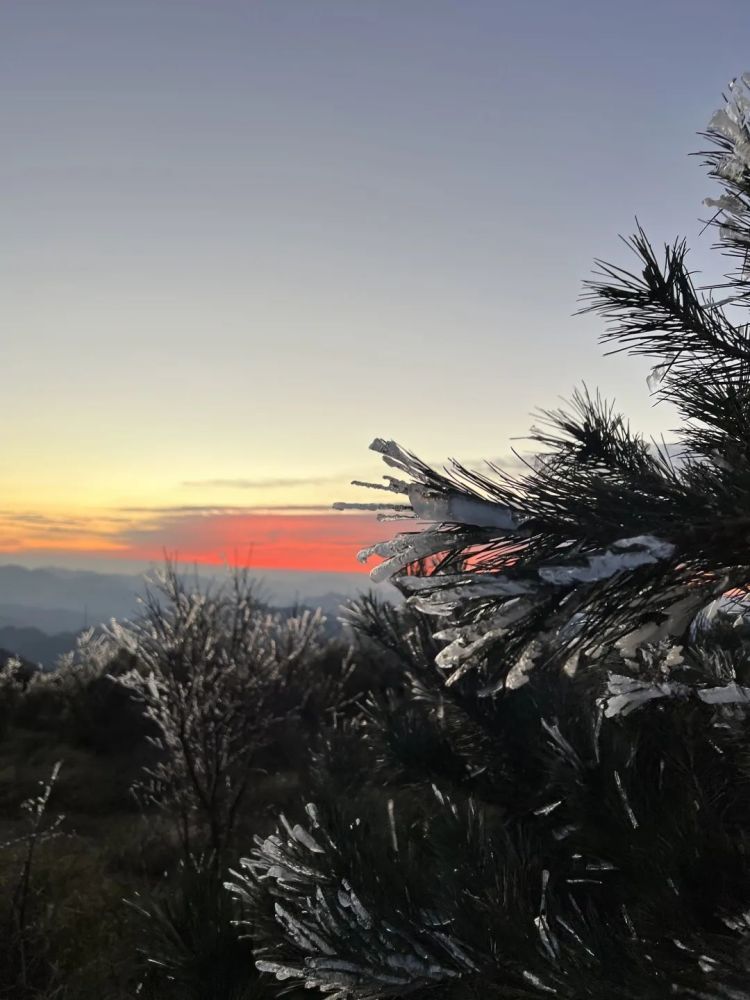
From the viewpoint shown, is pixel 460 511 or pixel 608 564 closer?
pixel 608 564

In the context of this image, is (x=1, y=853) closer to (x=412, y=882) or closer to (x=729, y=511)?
(x=412, y=882)

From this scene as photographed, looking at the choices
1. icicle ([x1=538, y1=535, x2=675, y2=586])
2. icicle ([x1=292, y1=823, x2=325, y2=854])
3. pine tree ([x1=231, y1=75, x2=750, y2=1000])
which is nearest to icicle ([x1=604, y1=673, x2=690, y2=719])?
pine tree ([x1=231, y1=75, x2=750, y2=1000])

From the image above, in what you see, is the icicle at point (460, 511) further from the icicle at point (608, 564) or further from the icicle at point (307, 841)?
the icicle at point (307, 841)

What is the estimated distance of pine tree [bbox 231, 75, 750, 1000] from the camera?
118cm

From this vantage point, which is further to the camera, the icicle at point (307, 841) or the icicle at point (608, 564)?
the icicle at point (307, 841)

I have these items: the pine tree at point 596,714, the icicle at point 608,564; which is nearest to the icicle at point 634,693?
the pine tree at point 596,714

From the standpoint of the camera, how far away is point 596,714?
8.93ft

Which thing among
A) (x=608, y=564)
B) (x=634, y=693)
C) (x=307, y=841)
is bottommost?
(x=307, y=841)

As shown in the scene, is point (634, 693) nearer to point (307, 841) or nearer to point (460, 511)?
point (460, 511)

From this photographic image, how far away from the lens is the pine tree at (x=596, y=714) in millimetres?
1180

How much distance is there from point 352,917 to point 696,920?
762 millimetres

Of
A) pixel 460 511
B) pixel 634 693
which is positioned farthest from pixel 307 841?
pixel 460 511

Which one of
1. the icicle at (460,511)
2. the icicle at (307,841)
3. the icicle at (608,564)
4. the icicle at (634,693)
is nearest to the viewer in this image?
the icicle at (608,564)

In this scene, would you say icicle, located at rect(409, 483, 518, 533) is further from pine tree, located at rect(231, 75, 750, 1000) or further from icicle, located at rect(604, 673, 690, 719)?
icicle, located at rect(604, 673, 690, 719)
